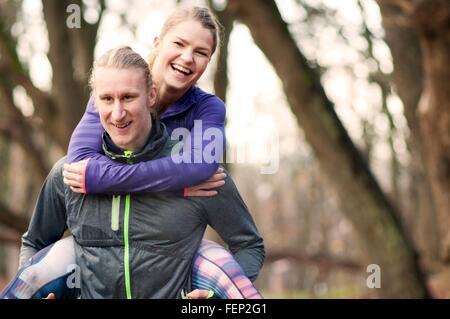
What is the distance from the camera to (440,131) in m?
5.88

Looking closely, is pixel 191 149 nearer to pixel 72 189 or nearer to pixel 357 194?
pixel 72 189

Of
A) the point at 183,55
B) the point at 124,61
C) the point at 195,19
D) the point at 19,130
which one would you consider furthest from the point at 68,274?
the point at 19,130

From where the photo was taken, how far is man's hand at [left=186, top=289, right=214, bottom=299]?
2.14 metres

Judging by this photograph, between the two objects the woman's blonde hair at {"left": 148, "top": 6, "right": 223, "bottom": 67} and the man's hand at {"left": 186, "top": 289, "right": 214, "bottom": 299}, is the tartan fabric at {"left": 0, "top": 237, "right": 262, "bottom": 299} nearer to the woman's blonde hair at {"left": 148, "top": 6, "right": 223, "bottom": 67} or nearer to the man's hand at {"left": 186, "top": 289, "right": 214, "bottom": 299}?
the man's hand at {"left": 186, "top": 289, "right": 214, "bottom": 299}

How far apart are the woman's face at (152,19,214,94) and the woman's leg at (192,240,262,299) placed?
0.57m

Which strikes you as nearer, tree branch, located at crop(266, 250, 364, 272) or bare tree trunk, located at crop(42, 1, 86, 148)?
bare tree trunk, located at crop(42, 1, 86, 148)

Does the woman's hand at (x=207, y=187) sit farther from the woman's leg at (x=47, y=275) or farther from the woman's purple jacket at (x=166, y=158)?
the woman's leg at (x=47, y=275)

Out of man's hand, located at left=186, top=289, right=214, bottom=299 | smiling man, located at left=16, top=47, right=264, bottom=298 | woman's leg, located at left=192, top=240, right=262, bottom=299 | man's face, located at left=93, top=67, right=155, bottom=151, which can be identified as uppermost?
man's face, located at left=93, top=67, right=155, bottom=151

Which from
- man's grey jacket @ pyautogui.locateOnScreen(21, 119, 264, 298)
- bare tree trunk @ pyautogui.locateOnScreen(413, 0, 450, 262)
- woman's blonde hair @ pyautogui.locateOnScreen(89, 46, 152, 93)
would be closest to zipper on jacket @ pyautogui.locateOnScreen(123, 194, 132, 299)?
man's grey jacket @ pyautogui.locateOnScreen(21, 119, 264, 298)

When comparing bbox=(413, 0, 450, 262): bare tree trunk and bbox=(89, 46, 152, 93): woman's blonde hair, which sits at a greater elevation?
bbox=(413, 0, 450, 262): bare tree trunk

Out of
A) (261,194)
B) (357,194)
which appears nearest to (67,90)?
(357,194)

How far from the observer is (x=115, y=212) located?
2168 mm

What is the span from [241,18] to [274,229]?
15.6 metres

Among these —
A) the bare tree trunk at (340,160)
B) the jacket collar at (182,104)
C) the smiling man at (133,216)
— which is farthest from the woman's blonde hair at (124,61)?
the bare tree trunk at (340,160)
